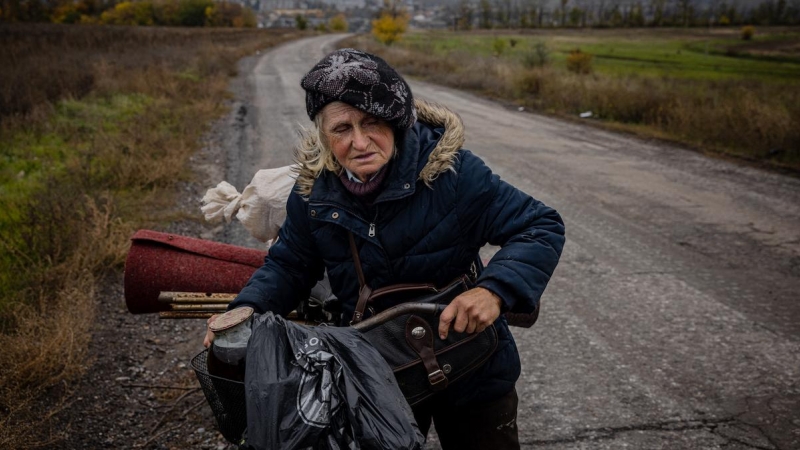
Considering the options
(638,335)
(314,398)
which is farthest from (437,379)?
(638,335)

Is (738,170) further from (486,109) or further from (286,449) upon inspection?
(286,449)

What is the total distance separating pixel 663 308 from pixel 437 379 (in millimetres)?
3437

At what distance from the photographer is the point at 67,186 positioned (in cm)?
679

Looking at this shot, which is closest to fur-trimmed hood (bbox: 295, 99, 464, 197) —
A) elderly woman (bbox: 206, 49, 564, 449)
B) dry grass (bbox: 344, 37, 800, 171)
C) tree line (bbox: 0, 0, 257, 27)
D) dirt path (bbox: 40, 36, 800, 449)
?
elderly woman (bbox: 206, 49, 564, 449)

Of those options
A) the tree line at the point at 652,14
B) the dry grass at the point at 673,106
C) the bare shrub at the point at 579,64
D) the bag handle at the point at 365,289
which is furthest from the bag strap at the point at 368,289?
the tree line at the point at 652,14

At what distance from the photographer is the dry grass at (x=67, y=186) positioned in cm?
362

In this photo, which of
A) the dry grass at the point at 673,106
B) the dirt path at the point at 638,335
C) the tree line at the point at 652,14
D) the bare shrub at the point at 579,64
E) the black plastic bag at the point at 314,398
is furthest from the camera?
the tree line at the point at 652,14

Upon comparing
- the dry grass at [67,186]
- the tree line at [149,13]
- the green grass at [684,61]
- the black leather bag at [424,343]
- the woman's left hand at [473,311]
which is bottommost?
the green grass at [684,61]

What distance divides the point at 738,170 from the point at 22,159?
10040 mm

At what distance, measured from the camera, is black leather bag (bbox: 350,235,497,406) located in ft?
5.73

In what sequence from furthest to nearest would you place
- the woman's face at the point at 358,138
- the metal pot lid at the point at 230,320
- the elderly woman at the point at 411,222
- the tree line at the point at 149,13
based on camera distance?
1. the tree line at the point at 149,13
2. the woman's face at the point at 358,138
3. the elderly woman at the point at 411,222
4. the metal pot lid at the point at 230,320

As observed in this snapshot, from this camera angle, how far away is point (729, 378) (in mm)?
3695

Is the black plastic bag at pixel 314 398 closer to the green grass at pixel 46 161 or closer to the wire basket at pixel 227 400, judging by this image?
the wire basket at pixel 227 400

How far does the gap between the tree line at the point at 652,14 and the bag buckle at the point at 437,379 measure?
8925cm
